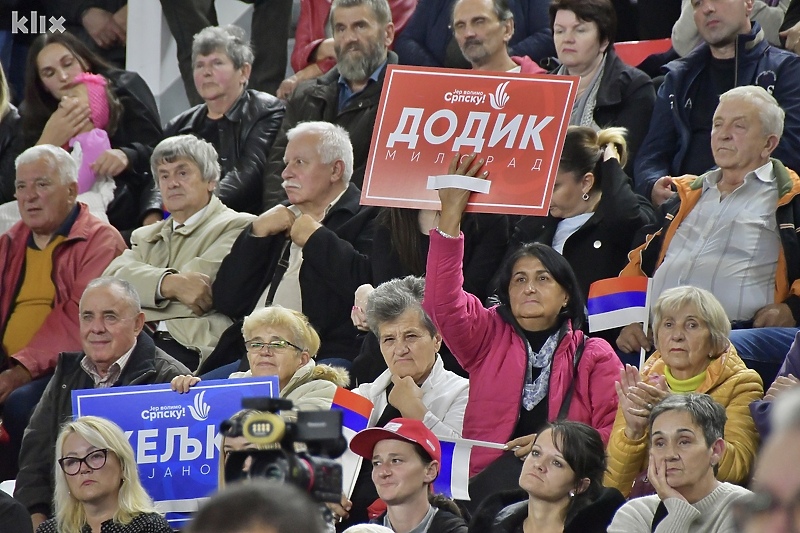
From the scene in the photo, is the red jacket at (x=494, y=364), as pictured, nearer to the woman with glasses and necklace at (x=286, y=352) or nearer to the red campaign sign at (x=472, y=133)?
the red campaign sign at (x=472, y=133)

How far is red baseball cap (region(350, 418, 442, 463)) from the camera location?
459cm

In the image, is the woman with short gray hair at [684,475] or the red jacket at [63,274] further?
the red jacket at [63,274]

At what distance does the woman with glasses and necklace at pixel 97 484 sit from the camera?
4.79 m

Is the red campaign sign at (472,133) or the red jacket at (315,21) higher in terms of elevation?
the red jacket at (315,21)

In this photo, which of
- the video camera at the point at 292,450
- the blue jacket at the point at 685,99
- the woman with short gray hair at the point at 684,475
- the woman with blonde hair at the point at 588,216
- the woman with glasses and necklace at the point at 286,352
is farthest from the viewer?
the blue jacket at the point at 685,99

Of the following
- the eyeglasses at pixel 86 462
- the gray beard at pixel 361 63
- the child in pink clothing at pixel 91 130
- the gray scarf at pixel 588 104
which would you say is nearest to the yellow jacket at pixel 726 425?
the eyeglasses at pixel 86 462

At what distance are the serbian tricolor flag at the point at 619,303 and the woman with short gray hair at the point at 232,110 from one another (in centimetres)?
258

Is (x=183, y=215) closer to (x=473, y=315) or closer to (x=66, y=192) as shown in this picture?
(x=66, y=192)

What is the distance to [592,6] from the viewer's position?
6.64 metres

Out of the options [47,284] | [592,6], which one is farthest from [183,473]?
[592,6]

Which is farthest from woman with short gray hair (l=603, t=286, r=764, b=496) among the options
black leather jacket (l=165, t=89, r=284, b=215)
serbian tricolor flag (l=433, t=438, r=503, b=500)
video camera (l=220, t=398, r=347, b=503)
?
black leather jacket (l=165, t=89, r=284, b=215)

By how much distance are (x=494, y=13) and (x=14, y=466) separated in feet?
10.2

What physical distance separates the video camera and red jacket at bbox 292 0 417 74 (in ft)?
21.6

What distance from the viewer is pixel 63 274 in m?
6.61
